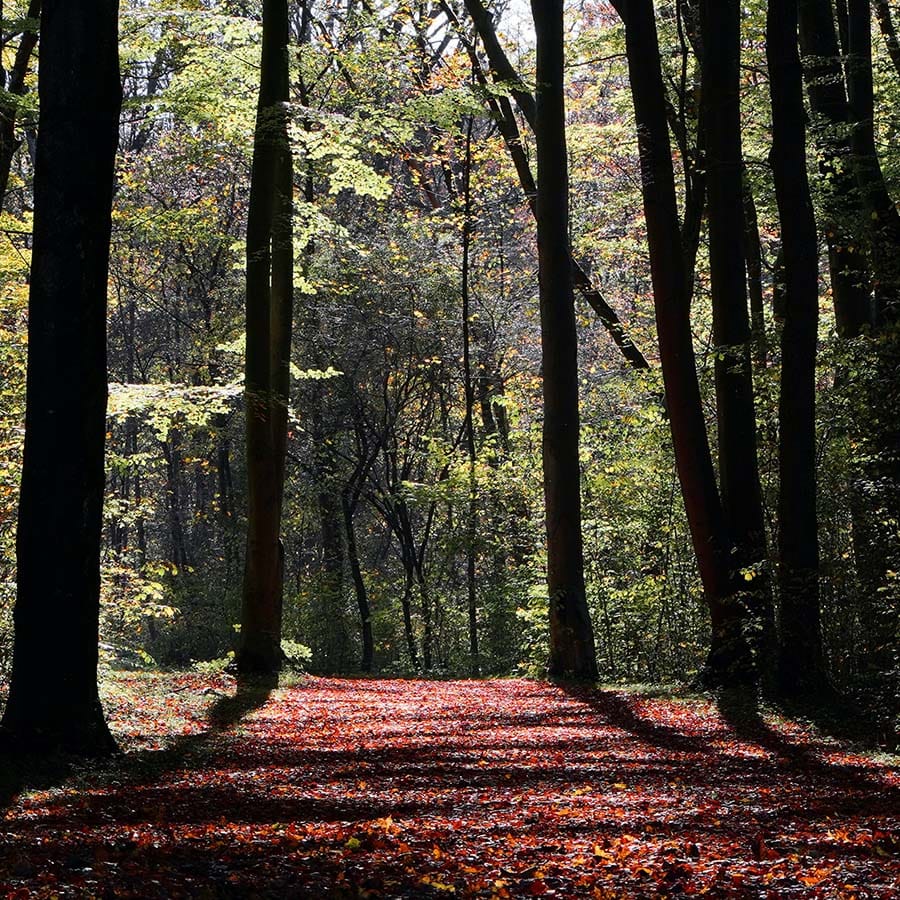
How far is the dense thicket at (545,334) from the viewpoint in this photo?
1059 centimetres

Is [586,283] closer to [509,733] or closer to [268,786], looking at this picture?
[509,733]

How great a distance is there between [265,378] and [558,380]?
3.86m

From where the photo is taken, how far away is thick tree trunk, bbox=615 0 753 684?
38.3ft

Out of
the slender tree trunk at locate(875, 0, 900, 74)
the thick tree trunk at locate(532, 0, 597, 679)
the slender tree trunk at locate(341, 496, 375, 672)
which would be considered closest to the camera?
the slender tree trunk at locate(875, 0, 900, 74)

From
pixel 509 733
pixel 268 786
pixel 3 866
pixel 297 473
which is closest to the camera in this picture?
pixel 3 866

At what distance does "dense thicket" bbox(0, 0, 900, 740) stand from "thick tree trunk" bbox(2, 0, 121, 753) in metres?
0.28

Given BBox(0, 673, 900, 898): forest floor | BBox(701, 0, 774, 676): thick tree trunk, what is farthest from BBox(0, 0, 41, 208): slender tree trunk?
BBox(701, 0, 774, 676): thick tree trunk

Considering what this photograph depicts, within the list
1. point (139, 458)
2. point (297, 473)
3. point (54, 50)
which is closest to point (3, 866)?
point (54, 50)

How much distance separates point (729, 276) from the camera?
11.8 m

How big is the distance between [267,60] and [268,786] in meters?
9.59

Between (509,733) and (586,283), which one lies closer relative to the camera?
(509,733)

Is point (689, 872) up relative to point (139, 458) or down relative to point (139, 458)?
down

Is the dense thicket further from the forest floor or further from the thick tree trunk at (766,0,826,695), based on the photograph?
the forest floor

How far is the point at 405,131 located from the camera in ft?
42.6
